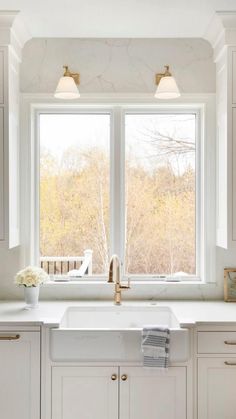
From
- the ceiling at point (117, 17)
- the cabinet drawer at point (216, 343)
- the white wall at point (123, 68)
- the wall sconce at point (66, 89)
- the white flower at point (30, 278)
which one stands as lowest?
the cabinet drawer at point (216, 343)

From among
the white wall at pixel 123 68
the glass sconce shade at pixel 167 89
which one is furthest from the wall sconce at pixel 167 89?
the white wall at pixel 123 68

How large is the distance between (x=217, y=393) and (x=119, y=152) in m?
1.65

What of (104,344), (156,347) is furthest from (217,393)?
(104,344)

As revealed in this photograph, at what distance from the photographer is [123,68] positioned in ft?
10.9

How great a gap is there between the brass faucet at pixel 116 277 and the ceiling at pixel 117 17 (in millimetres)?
1453

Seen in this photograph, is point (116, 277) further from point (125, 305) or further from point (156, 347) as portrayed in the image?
point (156, 347)

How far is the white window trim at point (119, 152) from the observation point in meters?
3.32

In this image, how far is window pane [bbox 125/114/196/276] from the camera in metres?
3.40

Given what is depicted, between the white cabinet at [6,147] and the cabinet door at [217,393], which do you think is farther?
the white cabinet at [6,147]

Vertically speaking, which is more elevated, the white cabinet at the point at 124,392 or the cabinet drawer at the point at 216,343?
the cabinet drawer at the point at 216,343

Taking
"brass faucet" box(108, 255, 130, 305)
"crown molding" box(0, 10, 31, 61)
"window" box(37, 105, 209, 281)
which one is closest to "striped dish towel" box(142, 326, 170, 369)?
"brass faucet" box(108, 255, 130, 305)

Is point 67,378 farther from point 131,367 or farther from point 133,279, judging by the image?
point 133,279

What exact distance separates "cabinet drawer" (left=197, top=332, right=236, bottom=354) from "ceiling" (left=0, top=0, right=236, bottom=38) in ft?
6.03

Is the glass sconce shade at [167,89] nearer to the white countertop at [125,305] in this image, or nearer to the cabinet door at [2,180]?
the cabinet door at [2,180]
